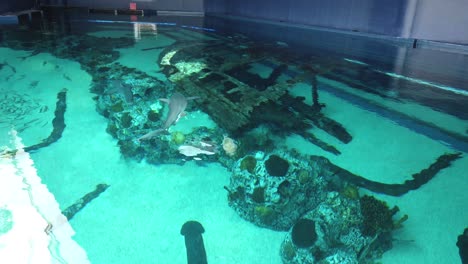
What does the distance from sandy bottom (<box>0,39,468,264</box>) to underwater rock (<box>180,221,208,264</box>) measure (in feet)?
0.09

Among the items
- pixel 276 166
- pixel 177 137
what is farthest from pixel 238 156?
pixel 177 137

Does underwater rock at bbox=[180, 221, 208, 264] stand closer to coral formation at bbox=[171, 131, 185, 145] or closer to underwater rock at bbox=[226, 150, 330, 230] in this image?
underwater rock at bbox=[226, 150, 330, 230]

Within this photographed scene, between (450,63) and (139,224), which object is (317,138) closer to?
(139,224)

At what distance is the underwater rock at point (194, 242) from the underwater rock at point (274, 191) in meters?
0.25

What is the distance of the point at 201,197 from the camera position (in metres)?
1.83

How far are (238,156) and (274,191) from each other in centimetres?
47

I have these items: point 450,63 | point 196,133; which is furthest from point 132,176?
point 450,63

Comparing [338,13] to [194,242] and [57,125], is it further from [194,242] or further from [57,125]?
[194,242]

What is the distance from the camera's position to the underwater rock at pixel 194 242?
1.43 metres

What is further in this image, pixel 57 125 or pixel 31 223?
pixel 57 125

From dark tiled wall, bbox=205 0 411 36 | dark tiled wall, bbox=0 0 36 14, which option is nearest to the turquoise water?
dark tiled wall, bbox=205 0 411 36

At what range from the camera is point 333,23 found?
6.56m

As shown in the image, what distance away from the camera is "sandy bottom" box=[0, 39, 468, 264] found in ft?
4.84

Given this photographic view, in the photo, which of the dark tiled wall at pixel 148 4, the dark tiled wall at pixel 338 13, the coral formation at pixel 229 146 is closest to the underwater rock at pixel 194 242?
the coral formation at pixel 229 146
